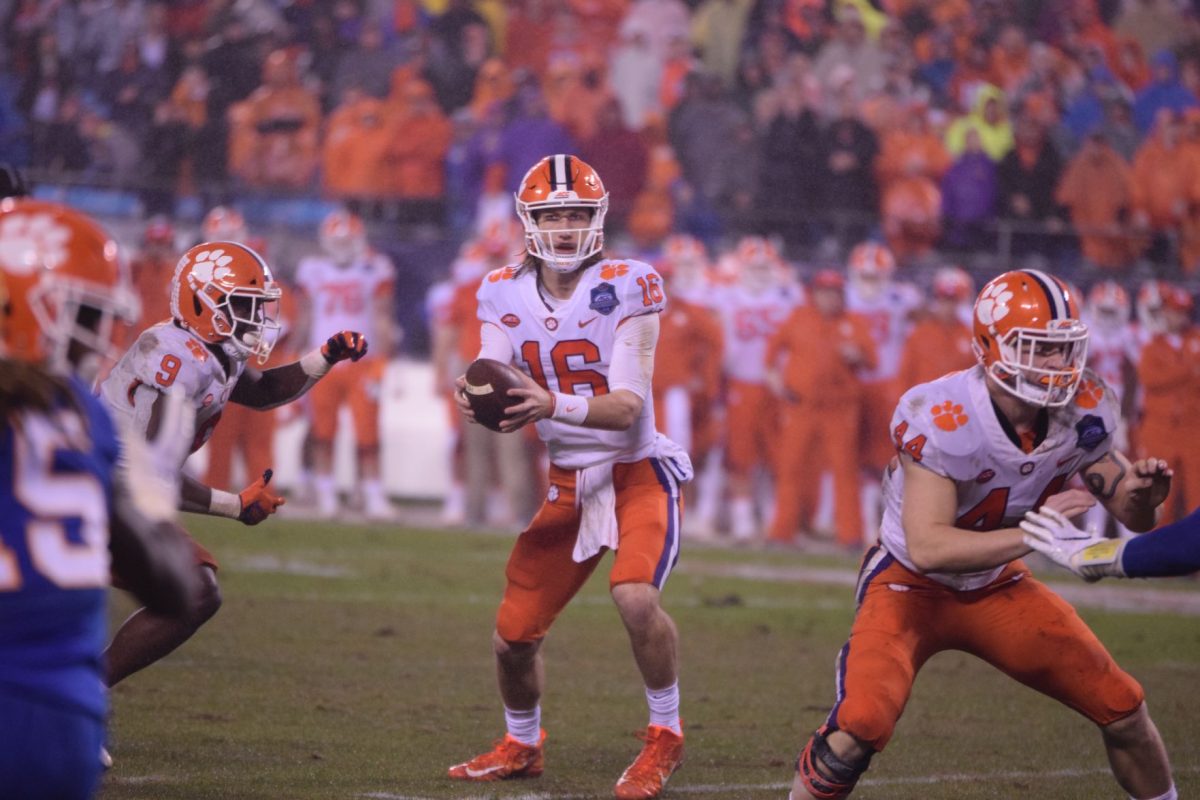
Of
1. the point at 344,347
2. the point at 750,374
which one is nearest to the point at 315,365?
the point at 344,347

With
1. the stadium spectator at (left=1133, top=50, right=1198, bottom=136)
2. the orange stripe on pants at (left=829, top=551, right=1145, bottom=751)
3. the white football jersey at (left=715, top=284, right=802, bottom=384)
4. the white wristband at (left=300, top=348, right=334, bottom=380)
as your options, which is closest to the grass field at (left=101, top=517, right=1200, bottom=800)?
the orange stripe on pants at (left=829, top=551, right=1145, bottom=751)

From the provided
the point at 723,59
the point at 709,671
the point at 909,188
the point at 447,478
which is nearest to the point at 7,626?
the point at 709,671

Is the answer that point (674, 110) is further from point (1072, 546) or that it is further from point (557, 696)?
point (1072, 546)

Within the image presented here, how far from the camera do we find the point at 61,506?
265 cm

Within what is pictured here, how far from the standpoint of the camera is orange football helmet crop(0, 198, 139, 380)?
2.72 metres

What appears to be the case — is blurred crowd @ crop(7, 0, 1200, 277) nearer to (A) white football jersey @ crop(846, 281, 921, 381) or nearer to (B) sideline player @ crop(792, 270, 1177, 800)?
(A) white football jersey @ crop(846, 281, 921, 381)

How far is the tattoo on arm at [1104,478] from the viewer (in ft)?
14.0

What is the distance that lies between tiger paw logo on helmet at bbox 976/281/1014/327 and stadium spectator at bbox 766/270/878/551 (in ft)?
25.2

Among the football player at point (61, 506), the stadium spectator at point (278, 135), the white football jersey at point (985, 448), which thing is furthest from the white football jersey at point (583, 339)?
the stadium spectator at point (278, 135)

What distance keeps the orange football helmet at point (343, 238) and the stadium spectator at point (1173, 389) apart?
18.9 ft

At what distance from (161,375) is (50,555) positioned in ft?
7.44

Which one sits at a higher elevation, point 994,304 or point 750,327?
point 994,304

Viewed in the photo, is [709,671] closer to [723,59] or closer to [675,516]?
[675,516]

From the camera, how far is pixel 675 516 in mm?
5215
